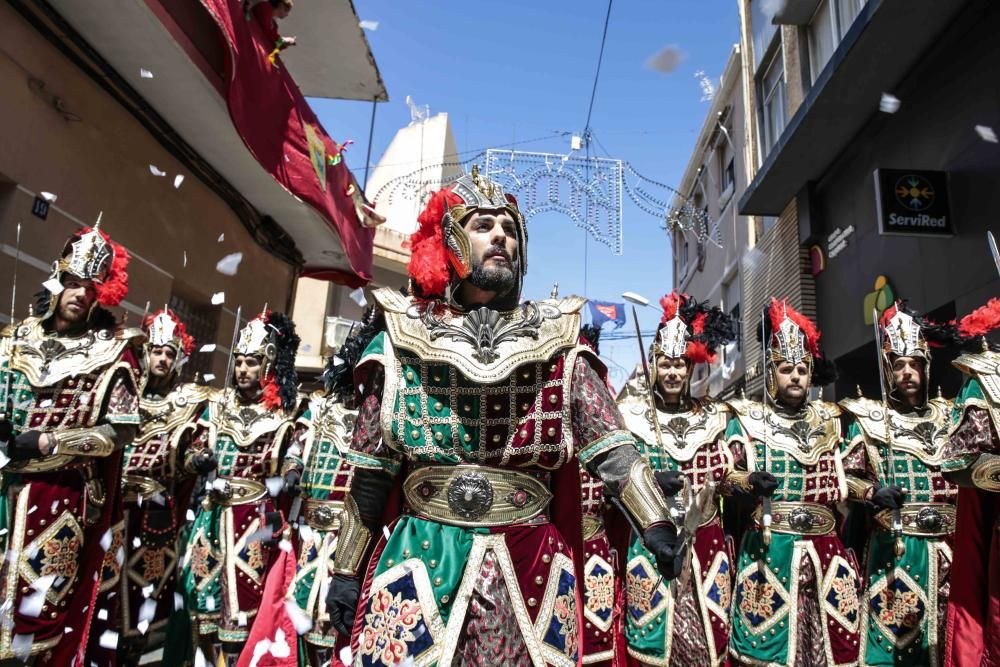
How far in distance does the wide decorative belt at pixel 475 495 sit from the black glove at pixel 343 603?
343 mm

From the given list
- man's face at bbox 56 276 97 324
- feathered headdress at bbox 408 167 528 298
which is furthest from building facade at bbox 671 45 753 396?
feathered headdress at bbox 408 167 528 298

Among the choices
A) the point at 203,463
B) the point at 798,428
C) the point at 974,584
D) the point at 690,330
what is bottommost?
the point at 974,584

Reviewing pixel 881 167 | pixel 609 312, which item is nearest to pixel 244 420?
pixel 881 167

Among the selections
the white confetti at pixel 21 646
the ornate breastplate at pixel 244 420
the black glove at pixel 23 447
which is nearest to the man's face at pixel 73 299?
the black glove at pixel 23 447

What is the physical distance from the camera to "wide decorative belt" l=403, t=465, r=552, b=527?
7.17 ft

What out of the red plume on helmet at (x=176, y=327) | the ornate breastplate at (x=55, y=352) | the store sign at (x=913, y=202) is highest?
the store sign at (x=913, y=202)

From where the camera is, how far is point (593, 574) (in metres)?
4.61

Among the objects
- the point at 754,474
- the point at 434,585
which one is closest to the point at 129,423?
the point at 434,585

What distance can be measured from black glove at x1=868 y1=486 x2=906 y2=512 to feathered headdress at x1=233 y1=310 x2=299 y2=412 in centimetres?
452

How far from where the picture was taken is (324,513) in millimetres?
5059

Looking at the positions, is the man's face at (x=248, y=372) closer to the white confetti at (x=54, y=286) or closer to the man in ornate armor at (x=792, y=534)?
the white confetti at (x=54, y=286)

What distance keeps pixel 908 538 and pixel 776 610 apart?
45.5 inches

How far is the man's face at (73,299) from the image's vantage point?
422cm

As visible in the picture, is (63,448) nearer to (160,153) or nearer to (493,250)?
(493,250)
